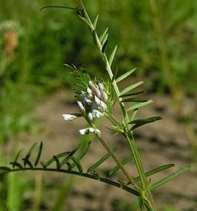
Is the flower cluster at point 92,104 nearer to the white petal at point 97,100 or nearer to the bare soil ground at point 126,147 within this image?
the white petal at point 97,100

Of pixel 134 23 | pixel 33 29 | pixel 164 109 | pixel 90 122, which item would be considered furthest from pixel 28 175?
pixel 90 122

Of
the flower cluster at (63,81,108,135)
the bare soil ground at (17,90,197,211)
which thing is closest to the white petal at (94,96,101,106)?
the flower cluster at (63,81,108,135)

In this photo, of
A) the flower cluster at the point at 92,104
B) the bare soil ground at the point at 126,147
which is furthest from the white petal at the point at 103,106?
the bare soil ground at the point at 126,147

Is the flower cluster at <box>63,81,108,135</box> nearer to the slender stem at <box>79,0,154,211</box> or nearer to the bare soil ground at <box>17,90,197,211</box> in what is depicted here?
the slender stem at <box>79,0,154,211</box>

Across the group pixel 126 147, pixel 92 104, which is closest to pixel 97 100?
pixel 92 104

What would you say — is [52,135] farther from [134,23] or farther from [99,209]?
[134,23]
